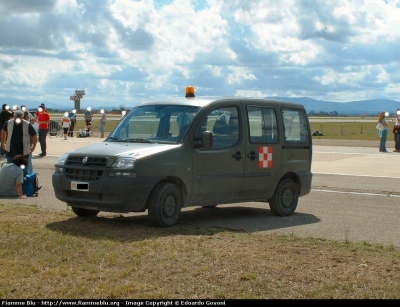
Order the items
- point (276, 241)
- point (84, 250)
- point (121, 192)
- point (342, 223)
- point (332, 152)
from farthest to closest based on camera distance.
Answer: point (332, 152), point (342, 223), point (121, 192), point (276, 241), point (84, 250)

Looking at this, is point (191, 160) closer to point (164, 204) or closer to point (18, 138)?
point (164, 204)

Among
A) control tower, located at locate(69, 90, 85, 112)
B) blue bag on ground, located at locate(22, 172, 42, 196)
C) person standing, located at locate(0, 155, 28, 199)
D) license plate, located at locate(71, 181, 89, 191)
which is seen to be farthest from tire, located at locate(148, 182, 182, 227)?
control tower, located at locate(69, 90, 85, 112)

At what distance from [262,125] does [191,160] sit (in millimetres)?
1689

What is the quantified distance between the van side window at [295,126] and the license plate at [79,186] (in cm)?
360

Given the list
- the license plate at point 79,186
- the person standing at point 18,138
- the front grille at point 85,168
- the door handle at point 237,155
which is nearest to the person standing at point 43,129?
the person standing at point 18,138

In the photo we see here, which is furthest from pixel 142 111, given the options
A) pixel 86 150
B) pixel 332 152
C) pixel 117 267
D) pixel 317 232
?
pixel 332 152

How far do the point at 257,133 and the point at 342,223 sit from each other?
1863mm

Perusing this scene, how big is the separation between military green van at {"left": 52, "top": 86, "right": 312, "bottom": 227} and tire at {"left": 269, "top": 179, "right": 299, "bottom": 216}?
0.05 feet

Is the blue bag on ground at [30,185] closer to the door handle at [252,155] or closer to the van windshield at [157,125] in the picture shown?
the van windshield at [157,125]

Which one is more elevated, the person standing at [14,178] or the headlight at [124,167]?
the headlight at [124,167]

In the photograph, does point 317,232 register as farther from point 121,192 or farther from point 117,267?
point 117,267

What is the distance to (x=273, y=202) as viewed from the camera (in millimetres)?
11773

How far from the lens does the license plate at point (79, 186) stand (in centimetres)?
984

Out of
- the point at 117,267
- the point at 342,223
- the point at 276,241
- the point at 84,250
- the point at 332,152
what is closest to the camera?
the point at 117,267
